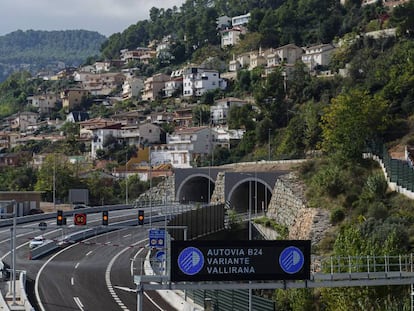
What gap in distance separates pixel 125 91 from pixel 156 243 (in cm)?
14550

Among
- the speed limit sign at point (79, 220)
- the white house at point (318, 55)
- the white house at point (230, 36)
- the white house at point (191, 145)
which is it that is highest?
the white house at point (230, 36)

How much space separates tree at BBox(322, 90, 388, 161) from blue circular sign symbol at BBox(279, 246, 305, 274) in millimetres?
39672

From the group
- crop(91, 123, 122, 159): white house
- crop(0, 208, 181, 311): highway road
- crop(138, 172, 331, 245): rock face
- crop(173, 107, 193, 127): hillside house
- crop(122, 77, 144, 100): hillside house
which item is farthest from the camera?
crop(122, 77, 144, 100): hillside house

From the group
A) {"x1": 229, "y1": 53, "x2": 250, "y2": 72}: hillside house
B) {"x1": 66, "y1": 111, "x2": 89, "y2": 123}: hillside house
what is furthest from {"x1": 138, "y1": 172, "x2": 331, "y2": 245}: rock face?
{"x1": 66, "y1": 111, "x2": 89, "y2": 123}: hillside house

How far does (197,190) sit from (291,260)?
73.7m

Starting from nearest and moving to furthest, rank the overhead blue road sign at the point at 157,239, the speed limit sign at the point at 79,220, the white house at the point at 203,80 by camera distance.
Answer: the speed limit sign at the point at 79,220, the overhead blue road sign at the point at 157,239, the white house at the point at 203,80

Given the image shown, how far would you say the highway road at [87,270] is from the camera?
1594 inches

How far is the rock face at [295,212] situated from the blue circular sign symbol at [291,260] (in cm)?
2819

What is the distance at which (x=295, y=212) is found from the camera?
6856cm

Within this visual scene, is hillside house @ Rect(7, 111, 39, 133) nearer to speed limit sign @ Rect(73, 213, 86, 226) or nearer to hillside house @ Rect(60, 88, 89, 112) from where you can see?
hillside house @ Rect(60, 88, 89, 112)

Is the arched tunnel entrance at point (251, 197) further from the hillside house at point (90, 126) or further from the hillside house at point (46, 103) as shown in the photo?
the hillside house at point (46, 103)

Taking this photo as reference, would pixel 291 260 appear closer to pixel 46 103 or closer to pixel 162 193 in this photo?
pixel 162 193

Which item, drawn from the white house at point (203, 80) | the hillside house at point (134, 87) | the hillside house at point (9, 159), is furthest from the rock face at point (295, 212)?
the hillside house at point (134, 87)

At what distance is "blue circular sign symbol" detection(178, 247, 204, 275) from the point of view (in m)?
27.1
